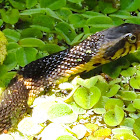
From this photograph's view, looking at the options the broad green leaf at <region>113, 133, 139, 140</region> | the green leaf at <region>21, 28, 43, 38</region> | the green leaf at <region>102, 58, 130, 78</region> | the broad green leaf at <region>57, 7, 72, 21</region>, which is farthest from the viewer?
the broad green leaf at <region>57, 7, 72, 21</region>

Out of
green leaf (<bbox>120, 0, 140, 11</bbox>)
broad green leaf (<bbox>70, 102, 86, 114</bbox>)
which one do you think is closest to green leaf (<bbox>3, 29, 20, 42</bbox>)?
broad green leaf (<bbox>70, 102, 86, 114</bbox>)

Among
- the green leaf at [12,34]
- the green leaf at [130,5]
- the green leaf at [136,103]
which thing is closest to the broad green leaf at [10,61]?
the green leaf at [12,34]

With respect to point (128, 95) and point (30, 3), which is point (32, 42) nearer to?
point (30, 3)

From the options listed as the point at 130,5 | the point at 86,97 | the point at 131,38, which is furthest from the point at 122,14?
the point at 86,97

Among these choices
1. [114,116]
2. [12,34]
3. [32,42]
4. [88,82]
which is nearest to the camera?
[114,116]

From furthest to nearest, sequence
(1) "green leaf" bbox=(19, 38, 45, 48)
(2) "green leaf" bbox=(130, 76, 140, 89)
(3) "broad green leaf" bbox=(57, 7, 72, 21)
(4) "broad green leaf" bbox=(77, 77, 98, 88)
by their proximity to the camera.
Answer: (3) "broad green leaf" bbox=(57, 7, 72, 21) < (1) "green leaf" bbox=(19, 38, 45, 48) < (2) "green leaf" bbox=(130, 76, 140, 89) < (4) "broad green leaf" bbox=(77, 77, 98, 88)

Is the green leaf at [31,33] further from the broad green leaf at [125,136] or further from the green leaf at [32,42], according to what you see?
the broad green leaf at [125,136]

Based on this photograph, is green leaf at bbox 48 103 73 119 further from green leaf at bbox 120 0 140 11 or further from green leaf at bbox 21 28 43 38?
green leaf at bbox 120 0 140 11
